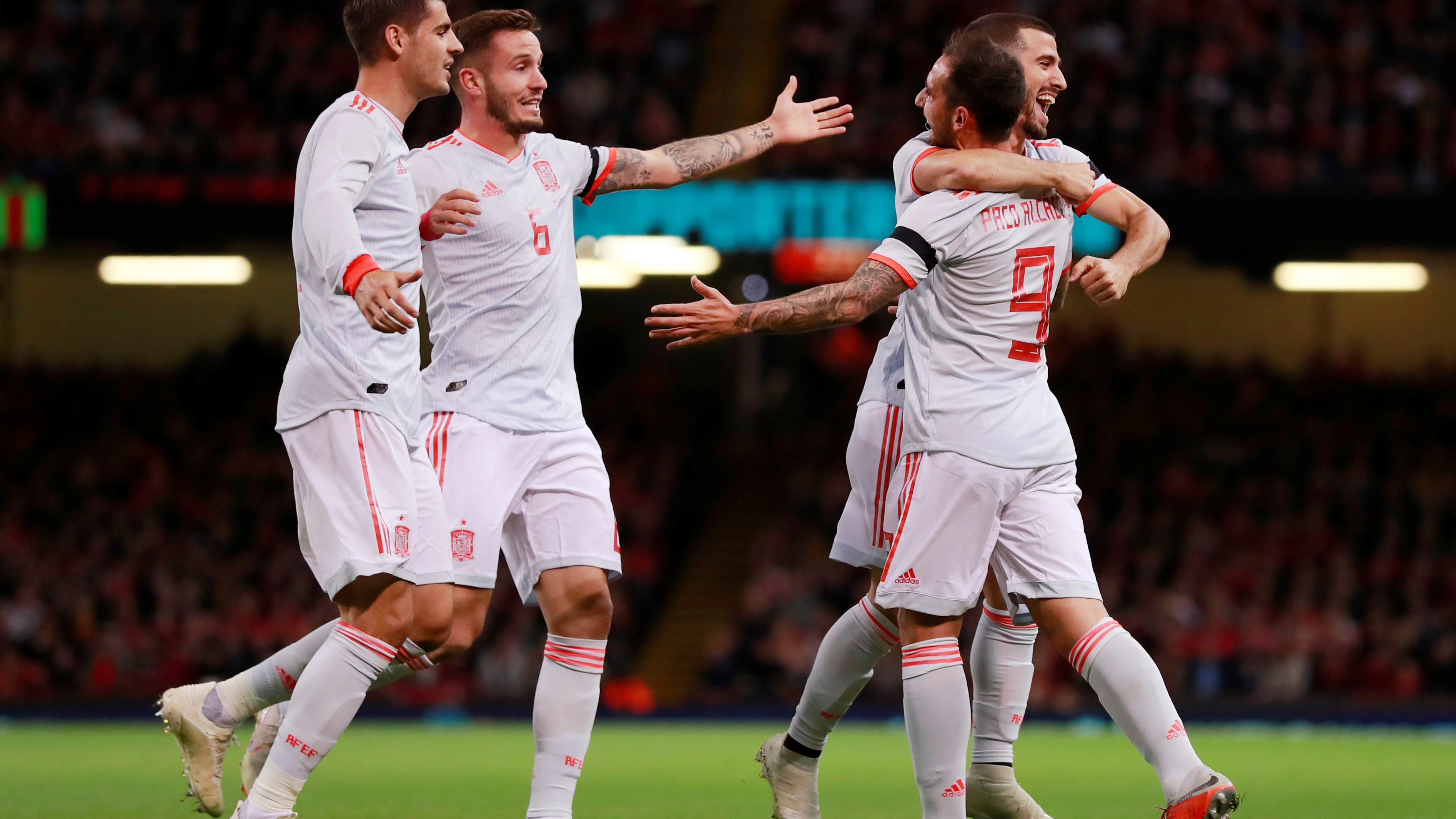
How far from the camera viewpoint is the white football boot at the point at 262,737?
21.1 feet

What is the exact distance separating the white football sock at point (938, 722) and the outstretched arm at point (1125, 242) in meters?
1.21

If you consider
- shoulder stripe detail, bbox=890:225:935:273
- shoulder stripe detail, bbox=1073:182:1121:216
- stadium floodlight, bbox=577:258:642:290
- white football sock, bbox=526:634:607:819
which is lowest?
white football sock, bbox=526:634:607:819

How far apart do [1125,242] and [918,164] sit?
0.71 m

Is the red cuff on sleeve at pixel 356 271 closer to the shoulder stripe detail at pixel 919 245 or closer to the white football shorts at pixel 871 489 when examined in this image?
the shoulder stripe detail at pixel 919 245

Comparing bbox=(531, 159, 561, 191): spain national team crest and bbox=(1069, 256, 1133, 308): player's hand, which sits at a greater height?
bbox=(531, 159, 561, 191): spain national team crest

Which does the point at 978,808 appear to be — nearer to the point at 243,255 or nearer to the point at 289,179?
the point at 289,179

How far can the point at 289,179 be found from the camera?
19.0 meters

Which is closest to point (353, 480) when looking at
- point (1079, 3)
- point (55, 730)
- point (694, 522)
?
point (55, 730)

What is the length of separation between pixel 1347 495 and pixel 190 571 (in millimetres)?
12775

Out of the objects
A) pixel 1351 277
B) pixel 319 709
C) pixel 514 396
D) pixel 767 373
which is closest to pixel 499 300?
pixel 514 396

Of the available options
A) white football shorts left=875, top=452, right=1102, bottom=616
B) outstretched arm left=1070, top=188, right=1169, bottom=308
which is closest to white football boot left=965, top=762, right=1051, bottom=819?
white football shorts left=875, top=452, right=1102, bottom=616

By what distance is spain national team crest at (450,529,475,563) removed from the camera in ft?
20.0

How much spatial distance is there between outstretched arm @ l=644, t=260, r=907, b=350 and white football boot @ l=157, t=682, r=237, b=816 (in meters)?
2.18

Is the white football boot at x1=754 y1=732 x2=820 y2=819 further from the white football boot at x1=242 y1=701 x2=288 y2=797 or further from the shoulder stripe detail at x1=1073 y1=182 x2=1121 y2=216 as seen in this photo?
the shoulder stripe detail at x1=1073 y1=182 x2=1121 y2=216
